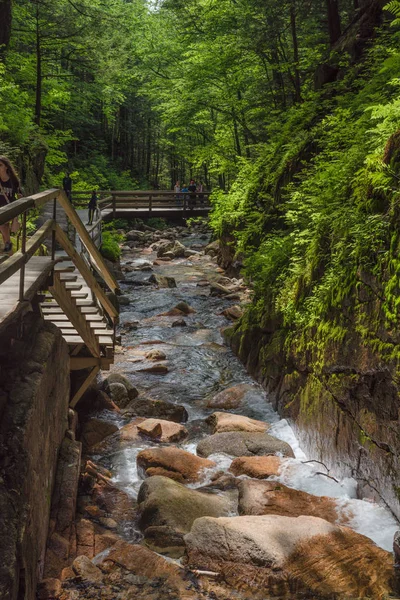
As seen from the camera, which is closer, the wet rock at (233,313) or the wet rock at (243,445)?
the wet rock at (243,445)

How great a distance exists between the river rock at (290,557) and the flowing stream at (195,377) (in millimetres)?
548

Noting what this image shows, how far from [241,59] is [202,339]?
12508mm

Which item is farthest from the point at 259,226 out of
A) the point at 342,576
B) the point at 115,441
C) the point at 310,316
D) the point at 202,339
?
the point at 342,576

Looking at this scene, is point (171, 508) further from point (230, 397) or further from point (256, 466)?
point (230, 397)

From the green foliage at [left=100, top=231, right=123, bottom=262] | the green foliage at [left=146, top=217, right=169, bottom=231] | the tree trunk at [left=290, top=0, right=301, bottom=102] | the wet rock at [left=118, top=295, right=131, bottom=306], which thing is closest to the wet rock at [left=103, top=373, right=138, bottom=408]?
the wet rock at [left=118, top=295, right=131, bottom=306]

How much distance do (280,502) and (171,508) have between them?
134 centimetres

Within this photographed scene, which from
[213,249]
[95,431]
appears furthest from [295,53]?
[95,431]

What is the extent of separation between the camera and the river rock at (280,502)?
637cm

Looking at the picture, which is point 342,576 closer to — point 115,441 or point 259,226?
point 115,441

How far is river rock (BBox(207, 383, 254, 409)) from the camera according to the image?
1062cm

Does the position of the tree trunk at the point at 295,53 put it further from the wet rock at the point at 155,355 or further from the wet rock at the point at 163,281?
the wet rock at the point at 155,355

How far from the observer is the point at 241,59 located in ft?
69.8

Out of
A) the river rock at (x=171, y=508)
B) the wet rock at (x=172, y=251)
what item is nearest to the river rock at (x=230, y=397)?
the river rock at (x=171, y=508)

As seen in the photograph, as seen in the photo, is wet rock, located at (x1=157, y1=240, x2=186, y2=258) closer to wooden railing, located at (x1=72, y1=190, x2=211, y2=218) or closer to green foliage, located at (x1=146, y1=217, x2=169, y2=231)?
wooden railing, located at (x1=72, y1=190, x2=211, y2=218)
